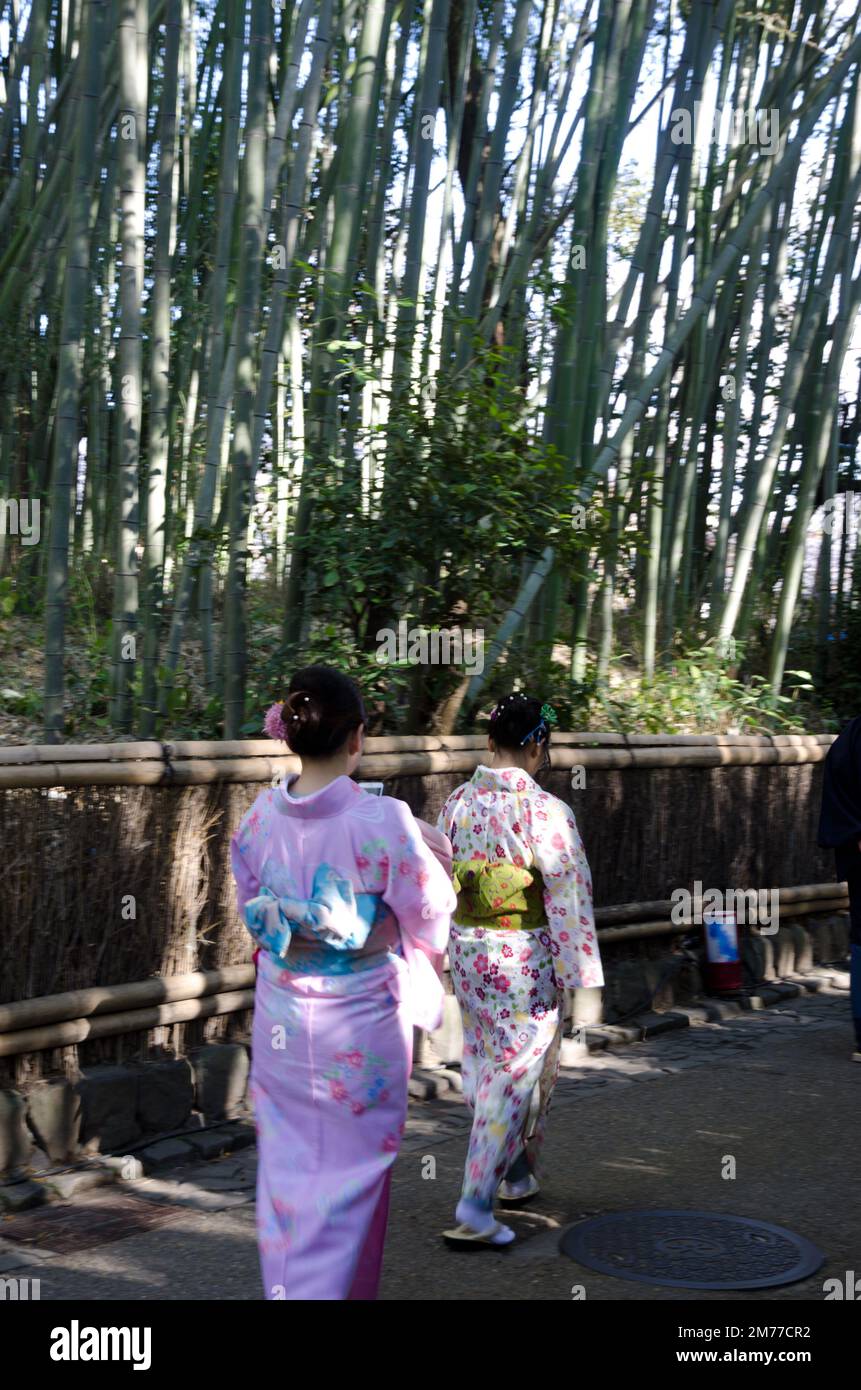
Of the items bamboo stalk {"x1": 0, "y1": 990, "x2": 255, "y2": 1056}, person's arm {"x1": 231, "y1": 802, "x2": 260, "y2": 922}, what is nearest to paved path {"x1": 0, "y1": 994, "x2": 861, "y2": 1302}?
bamboo stalk {"x1": 0, "y1": 990, "x2": 255, "y2": 1056}

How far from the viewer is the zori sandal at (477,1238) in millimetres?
3529

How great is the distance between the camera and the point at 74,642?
7.46 meters

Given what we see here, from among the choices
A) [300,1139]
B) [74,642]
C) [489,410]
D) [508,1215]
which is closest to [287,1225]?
[300,1139]

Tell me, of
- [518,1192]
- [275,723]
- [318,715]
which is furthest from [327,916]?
[518,1192]

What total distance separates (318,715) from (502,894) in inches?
49.1

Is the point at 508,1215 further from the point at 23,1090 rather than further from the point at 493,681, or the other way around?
the point at 493,681

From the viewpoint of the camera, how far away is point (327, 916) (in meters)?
2.65

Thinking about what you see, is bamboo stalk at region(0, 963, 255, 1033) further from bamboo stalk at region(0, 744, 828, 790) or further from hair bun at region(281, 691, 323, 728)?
hair bun at region(281, 691, 323, 728)

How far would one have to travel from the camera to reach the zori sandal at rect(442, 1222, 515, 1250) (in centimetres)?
353

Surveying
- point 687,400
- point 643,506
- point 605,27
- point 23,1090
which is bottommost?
point 23,1090

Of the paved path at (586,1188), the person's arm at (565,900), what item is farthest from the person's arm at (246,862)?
the person's arm at (565,900)

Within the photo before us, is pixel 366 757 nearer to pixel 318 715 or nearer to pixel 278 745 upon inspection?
pixel 278 745

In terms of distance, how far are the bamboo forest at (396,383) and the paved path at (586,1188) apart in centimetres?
174

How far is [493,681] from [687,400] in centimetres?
363
